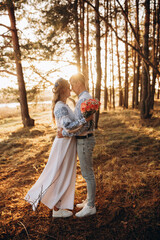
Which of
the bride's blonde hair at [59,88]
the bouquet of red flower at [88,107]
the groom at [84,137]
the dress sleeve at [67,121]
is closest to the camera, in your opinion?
the bouquet of red flower at [88,107]

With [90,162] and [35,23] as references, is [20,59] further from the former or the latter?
[90,162]

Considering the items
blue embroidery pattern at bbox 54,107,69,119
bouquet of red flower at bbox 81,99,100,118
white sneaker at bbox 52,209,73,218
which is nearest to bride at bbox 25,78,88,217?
white sneaker at bbox 52,209,73,218

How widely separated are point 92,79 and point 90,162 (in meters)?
18.2

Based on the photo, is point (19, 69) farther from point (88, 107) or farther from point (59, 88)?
point (88, 107)

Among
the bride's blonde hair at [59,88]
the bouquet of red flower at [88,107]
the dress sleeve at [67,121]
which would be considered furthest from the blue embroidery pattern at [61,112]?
the bouquet of red flower at [88,107]

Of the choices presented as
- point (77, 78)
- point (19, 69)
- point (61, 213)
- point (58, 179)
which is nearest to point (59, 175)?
point (58, 179)

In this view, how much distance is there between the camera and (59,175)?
9.71 feet

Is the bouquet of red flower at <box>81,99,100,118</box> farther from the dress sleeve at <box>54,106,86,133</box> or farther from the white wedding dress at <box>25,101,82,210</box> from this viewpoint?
the white wedding dress at <box>25,101,82,210</box>

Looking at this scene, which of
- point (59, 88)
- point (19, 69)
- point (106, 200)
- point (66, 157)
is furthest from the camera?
point (19, 69)

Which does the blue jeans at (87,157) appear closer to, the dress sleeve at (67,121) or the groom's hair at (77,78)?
the dress sleeve at (67,121)

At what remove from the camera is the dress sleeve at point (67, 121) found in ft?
8.01

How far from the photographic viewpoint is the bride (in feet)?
9.14

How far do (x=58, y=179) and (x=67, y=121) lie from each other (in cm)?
117

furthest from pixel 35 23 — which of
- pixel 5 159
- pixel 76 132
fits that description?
pixel 76 132
